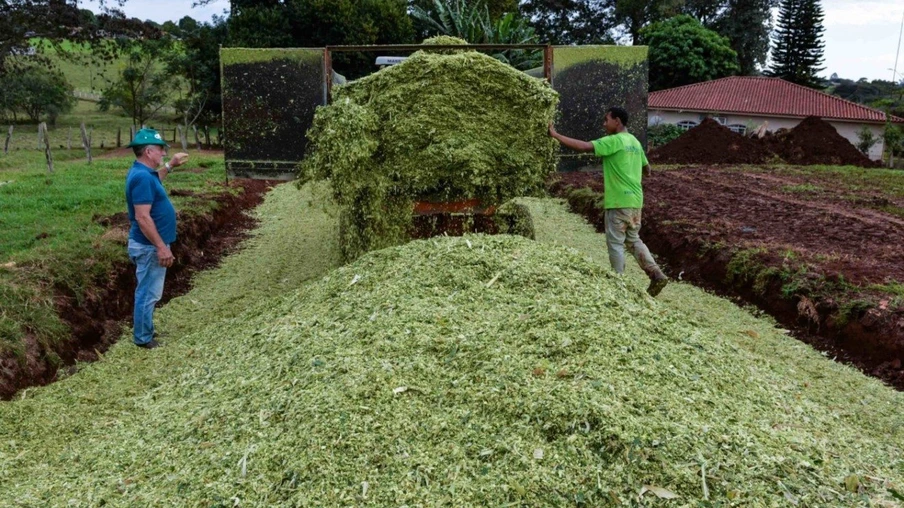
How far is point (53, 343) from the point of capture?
5.67 metres

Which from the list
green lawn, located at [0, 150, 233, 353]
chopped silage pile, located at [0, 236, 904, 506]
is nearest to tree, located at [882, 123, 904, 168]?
green lawn, located at [0, 150, 233, 353]

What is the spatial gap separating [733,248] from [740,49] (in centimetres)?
3900

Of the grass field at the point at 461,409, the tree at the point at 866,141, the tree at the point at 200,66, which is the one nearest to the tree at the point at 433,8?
the tree at the point at 200,66

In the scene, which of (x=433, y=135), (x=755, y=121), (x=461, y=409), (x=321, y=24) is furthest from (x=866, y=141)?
(x=461, y=409)

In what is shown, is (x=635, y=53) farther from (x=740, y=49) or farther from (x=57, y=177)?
(x=740, y=49)

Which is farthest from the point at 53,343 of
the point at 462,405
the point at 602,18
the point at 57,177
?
the point at 602,18

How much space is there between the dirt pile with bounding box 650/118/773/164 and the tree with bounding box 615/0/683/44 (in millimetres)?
20294

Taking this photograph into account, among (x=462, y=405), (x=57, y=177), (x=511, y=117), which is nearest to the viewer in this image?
(x=462, y=405)

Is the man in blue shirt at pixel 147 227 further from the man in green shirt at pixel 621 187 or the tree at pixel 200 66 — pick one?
the tree at pixel 200 66

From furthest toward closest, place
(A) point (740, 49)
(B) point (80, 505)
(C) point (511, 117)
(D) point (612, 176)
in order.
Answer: (A) point (740, 49)
(D) point (612, 176)
(C) point (511, 117)
(B) point (80, 505)

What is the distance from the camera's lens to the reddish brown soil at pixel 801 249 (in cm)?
603

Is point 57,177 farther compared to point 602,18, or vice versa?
point 602,18

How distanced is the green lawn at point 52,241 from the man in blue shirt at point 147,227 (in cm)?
63

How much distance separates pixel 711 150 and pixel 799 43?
2051 centimetres
